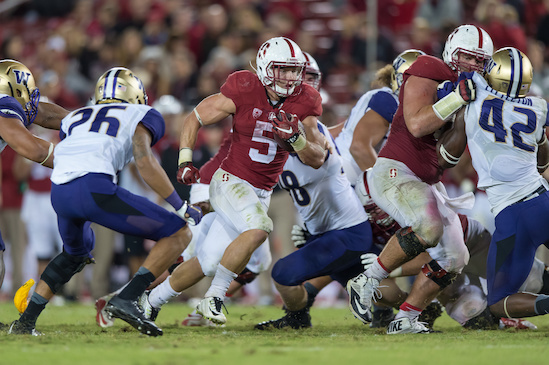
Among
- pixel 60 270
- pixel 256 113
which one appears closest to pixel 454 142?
pixel 256 113

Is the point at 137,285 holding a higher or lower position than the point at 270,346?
higher

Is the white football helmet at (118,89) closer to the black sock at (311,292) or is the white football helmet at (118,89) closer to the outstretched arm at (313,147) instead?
the outstretched arm at (313,147)

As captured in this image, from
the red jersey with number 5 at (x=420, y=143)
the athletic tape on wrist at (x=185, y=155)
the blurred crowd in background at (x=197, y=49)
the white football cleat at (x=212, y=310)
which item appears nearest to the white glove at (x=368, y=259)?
the red jersey with number 5 at (x=420, y=143)

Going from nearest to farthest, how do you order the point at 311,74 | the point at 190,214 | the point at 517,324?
the point at 190,214, the point at 517,324, the point at 311,74

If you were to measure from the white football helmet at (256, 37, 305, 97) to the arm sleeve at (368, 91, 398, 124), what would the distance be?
0.96 meters

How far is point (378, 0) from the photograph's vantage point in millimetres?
11445

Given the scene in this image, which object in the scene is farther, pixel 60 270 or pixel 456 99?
pixel 60 270

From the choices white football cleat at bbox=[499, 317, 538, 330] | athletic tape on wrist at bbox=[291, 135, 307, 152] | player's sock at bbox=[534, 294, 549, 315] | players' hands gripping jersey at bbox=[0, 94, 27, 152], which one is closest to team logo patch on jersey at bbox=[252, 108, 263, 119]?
athletic tape on wrist at bbox=[291, 135, 307, 152]

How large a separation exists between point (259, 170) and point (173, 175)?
3833 mm

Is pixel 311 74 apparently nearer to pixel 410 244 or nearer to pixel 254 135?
pixel 254 135

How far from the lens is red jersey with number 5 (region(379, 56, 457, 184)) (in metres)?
5.43

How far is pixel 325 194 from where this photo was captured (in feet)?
19.6

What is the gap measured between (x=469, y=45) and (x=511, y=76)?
16.7 inches

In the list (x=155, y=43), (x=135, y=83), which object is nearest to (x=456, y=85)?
(x=135, y=83)
